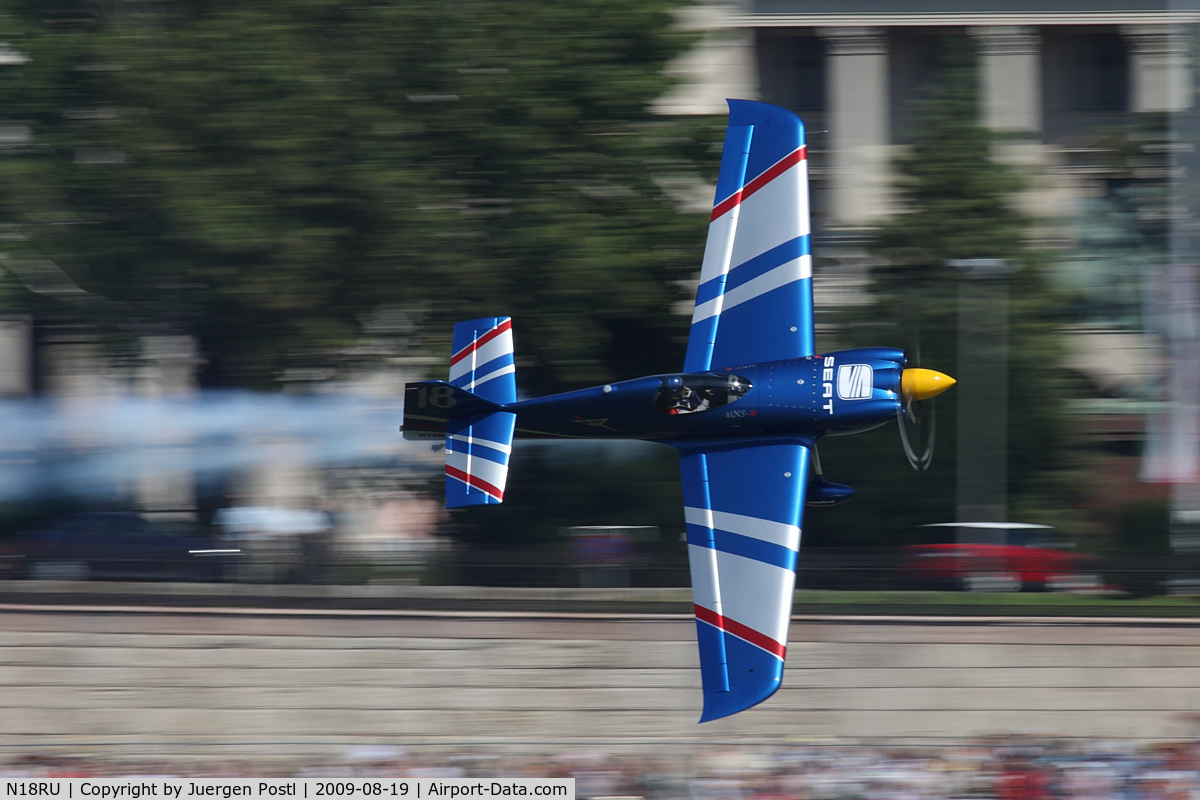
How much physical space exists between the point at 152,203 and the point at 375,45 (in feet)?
14.3

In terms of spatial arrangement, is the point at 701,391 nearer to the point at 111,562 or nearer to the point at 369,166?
the point at 369,166

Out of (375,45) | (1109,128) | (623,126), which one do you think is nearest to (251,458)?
(375,45)

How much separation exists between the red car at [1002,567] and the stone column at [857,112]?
35.9 feet

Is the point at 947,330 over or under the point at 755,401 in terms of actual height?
under

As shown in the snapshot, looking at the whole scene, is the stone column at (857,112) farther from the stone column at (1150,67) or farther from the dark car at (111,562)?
the dark car at (111,562)

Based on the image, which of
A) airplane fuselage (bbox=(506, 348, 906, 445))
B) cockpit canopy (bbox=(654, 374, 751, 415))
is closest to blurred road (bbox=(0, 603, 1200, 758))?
airplane fuselage (bbox=(506, 348, 906, 445))

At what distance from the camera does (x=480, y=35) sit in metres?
16.4

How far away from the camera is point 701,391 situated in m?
11.9

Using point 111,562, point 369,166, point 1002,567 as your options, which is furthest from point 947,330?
point 111,562

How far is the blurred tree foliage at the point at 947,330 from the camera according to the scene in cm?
1714

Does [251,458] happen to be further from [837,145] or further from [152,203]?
[837,145]
